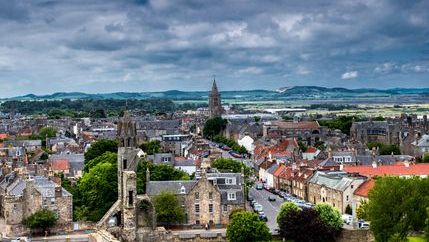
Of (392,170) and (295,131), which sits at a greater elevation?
(295,131)

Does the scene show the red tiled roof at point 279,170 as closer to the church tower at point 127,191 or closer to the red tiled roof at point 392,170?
the red tiled roof at point 392,170

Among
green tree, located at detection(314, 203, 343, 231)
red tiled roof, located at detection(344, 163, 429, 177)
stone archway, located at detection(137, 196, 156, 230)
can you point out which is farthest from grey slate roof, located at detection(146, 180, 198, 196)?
red tiled roof, located at detection(344, 163, 429, 177)

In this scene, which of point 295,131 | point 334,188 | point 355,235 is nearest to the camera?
point 355,235

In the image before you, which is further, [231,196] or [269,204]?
[269,204]

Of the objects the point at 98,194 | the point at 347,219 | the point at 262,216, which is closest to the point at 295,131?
the point at 347,219

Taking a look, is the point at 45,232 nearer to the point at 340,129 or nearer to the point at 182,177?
the point at 182,177

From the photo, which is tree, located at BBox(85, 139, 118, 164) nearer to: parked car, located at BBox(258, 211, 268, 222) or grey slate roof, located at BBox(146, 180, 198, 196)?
grey slate roof, located at BBox(146, 180, 198, 196)

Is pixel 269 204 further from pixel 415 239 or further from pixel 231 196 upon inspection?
pixel 415 239
